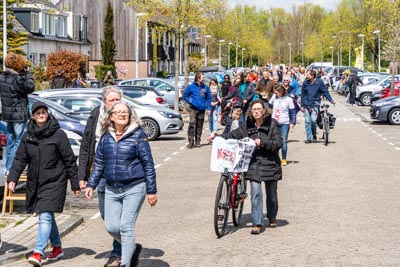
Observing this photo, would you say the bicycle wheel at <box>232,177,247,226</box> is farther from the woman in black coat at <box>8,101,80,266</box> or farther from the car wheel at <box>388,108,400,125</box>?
the car wheel at <box>388,108,400,125</box>

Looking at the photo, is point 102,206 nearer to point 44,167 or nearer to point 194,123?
point 44,167

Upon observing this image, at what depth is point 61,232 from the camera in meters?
9.85

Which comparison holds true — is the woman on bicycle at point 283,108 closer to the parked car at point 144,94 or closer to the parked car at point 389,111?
the parked car at point 144,94

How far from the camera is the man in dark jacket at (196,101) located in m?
21.0

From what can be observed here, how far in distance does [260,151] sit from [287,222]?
128 centimetres

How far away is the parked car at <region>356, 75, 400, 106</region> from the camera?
43906 millimetres

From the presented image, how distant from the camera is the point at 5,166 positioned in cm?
1214

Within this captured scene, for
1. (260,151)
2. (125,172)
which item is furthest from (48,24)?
(125,172)

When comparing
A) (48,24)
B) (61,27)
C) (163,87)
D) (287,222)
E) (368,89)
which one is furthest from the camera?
(61,27)

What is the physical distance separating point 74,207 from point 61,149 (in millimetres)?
3875

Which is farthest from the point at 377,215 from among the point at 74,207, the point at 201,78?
the point at 201,78

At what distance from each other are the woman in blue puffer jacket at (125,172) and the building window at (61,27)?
Result: 56.7 metres

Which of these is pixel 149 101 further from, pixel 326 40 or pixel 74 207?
pixel 326 40

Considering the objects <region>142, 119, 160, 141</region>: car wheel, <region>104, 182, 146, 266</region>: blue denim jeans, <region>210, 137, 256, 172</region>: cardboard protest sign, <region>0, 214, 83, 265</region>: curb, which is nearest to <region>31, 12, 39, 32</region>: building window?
<region>142, 119, 160, 141</region>: car wheel
